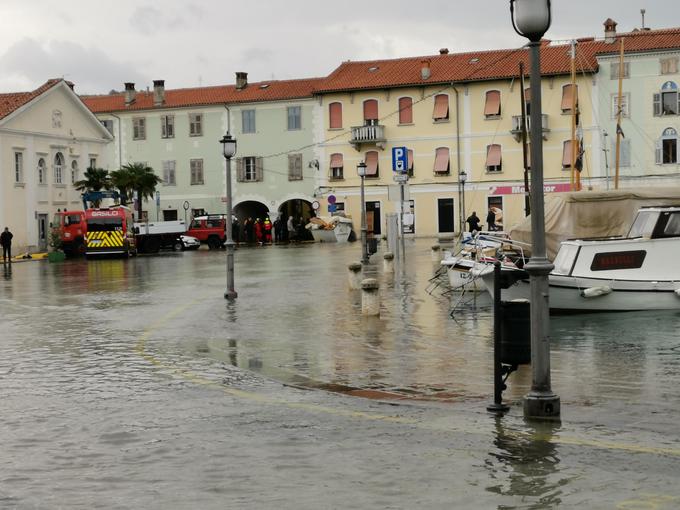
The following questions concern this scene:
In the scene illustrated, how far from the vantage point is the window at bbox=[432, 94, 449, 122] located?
7138 cm

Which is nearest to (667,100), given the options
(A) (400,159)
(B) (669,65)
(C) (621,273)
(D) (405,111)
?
(B) (669,65)

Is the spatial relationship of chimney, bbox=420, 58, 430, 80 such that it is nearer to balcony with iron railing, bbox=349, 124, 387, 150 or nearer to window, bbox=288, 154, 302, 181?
balcony with iron railing, bbox=349, 124, 387, 150

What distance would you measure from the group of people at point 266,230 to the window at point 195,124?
277 inches

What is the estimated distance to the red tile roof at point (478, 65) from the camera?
67.0m

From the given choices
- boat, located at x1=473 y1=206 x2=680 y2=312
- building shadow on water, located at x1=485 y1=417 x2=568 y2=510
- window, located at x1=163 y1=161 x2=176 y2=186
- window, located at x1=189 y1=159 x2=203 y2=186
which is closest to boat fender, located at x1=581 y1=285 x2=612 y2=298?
boat, located at x1=473 y1=206 x2=680 y2=312

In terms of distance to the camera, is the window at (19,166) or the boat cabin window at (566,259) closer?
the boat cabin window at (566,259)

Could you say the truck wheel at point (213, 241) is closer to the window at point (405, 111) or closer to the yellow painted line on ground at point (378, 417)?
the window at point (405, 111)

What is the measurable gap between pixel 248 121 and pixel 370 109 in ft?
→ 29.8

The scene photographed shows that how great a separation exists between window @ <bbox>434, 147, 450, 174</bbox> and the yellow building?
0.07 m

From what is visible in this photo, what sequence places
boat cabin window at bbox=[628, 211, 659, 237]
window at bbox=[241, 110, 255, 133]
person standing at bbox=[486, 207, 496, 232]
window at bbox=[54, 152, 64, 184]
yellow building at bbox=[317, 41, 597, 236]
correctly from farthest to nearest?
1. window at bbox=[241, 110, 255, 133]
2. yellow building at bbox=[317, 41, 597, 236]
3. window at bbox=[54, 152, 64, 184]
4. person standing at bbox=[486, 207, 496, 232]
5. boat cabin window at bbox=[628, 211, 659, 237]

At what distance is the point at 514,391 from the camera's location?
1127cm

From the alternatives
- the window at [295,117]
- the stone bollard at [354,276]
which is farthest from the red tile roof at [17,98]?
the stone bollard at [354,276]

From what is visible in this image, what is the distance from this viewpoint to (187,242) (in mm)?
62875

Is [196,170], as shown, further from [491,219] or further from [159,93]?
[491,219]
